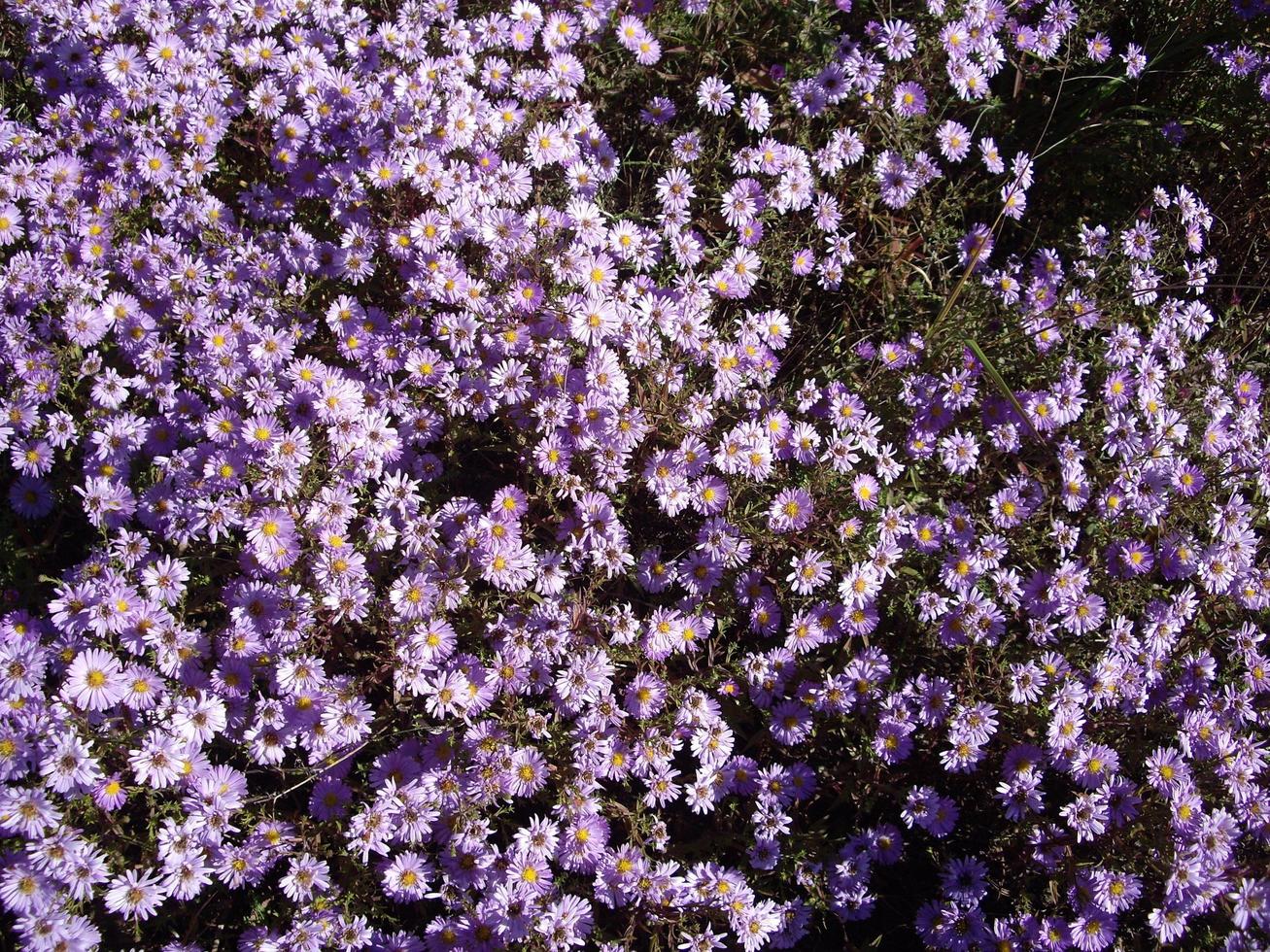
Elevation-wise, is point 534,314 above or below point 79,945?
above

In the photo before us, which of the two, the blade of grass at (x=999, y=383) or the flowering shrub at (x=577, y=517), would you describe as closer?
the flowering shrub at (x=577, y=517)

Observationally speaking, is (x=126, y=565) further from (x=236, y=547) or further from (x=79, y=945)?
(x=79, y=945)

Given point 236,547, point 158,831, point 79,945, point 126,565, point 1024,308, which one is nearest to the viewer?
point 79,945

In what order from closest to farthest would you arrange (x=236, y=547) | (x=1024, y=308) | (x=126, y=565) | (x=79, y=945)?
(x=79, y=945) → (x=126, y=565) → (x=236, y=547) → (x=1024, y=308)

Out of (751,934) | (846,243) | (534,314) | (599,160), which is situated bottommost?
(751,934)

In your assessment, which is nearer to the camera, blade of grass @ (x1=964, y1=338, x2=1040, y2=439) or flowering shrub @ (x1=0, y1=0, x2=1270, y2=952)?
flowering shrub @ (x1=0, y1=0, x2=1270, y2=952)

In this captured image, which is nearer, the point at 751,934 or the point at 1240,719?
the point at 751,934

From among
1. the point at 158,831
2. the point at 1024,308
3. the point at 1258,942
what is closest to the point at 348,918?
the point at 158,831

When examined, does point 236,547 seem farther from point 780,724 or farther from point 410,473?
point 780,724
